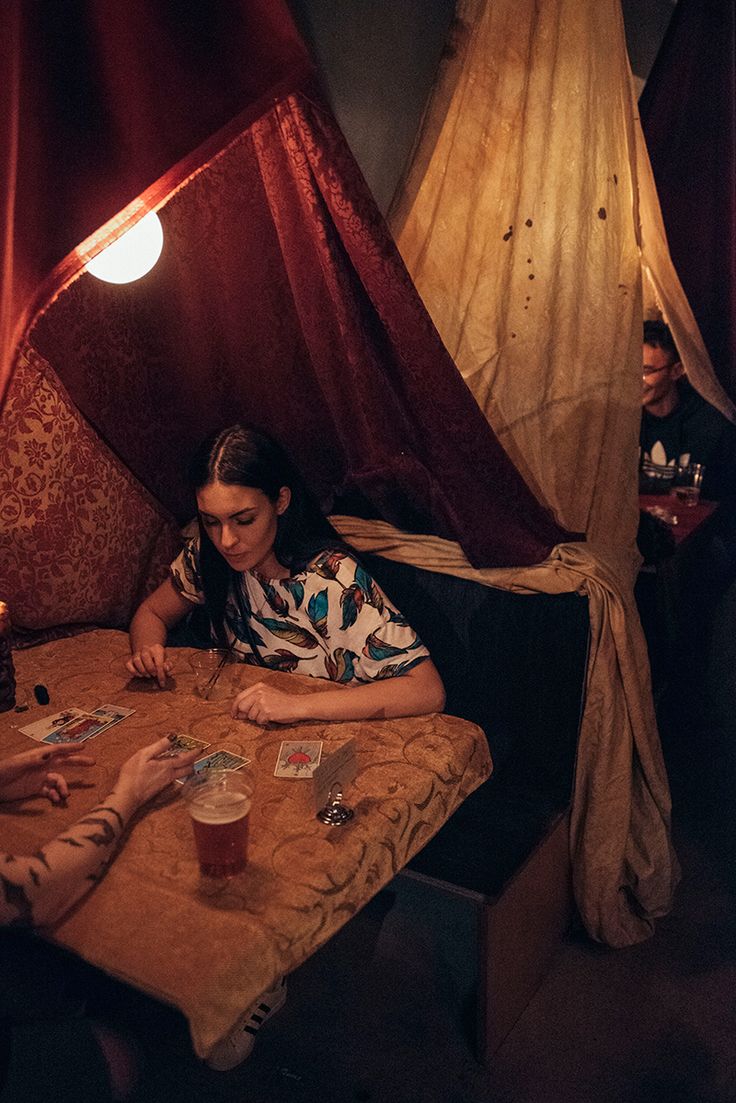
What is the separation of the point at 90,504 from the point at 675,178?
3.12 meters

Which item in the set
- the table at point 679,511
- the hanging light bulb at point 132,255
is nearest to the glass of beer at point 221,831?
the hanging light bulb at point 132,255

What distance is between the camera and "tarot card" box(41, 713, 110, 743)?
185cm

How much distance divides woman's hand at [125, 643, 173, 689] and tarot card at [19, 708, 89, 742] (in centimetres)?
18

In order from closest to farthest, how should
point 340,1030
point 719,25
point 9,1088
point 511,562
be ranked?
point 9,1088 → point 340,1030 → point 511,562 → point 719,25

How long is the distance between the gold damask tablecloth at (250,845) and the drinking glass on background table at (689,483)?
8.20 ft

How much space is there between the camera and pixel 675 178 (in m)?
4.09

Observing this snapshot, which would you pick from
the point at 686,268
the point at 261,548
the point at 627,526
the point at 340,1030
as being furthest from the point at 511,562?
the point at 686,268

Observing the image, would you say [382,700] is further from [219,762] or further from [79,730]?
[79,730]

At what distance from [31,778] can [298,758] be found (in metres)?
0.50

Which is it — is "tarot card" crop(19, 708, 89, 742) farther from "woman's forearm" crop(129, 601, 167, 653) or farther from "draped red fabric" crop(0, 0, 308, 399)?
"draped red fabric" crop(0, 0, 308, 399)

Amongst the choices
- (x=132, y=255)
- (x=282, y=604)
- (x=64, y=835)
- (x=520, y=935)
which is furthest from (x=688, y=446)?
(x=64, y=835)

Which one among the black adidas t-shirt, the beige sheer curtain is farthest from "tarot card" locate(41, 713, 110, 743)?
the black adidas t-shirt

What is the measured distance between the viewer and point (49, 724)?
1.93 metres

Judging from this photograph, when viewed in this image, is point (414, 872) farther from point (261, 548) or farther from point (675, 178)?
point (675, 178)
